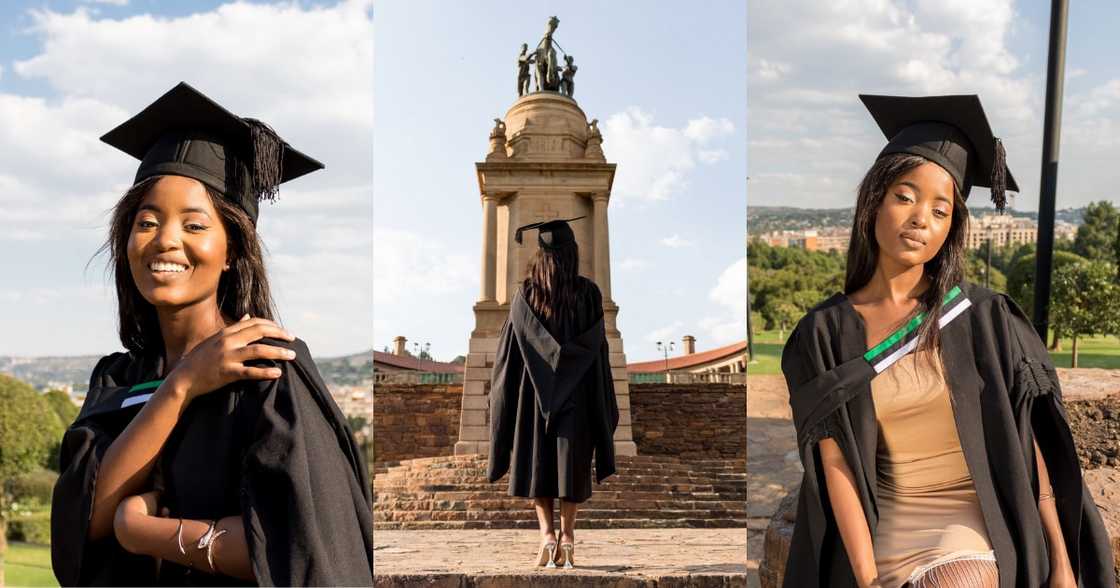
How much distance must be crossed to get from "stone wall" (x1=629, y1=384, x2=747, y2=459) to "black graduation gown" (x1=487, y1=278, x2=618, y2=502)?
530 mm

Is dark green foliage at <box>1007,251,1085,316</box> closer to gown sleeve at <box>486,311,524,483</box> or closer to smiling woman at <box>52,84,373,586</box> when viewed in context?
gown sleeve at <box>486,311,524,483</box>

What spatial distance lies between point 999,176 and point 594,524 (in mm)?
3236

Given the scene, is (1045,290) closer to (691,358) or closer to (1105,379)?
(1105,379)

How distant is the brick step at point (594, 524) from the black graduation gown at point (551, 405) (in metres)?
0.39

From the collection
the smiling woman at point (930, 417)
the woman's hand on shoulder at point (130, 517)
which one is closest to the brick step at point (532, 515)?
the smiling woman at point (930, 417)

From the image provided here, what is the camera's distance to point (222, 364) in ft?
7.51

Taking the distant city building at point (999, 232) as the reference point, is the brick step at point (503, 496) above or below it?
below

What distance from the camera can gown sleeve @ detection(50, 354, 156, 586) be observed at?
2.30 metres

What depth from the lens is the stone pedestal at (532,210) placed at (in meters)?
5.50

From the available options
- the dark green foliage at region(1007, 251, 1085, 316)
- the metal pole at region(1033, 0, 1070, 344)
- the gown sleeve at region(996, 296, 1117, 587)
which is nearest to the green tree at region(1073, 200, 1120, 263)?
the dark green foliage at region(1007, 251, 1085, 316)

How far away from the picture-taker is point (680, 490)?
19.7 ft

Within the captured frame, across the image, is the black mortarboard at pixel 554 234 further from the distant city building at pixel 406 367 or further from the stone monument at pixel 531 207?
the distant city building at pixel 406 367

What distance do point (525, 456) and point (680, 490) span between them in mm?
1307

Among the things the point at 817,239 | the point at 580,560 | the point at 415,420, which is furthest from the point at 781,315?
the point at 580,560
